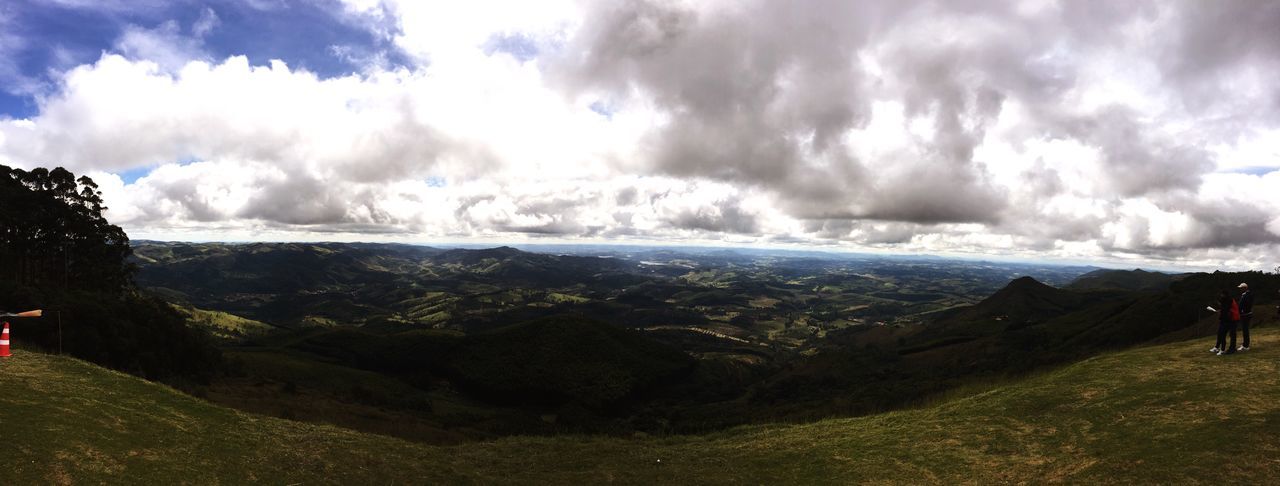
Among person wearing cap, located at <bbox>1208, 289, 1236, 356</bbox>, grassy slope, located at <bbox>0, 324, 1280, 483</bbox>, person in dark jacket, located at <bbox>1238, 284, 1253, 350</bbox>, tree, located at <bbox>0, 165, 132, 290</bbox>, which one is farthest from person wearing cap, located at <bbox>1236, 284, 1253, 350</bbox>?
tree, located at <bbox>0, 165, 132, 290</bbox>

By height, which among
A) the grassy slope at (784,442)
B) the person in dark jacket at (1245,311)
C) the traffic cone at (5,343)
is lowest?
the grassy slope at (784,442)

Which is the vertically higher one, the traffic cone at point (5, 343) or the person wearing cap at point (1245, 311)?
the person wearing cap at point (1245, 311)

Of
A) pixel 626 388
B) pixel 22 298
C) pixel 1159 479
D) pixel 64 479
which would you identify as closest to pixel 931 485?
pixel 1159 479

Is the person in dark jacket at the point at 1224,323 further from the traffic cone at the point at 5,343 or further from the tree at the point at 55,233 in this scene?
the tree at the point at 55,233

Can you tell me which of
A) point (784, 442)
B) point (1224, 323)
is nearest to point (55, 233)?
point (784, 442)

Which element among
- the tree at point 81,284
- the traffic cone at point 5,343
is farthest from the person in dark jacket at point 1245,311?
the tree at point 81,284

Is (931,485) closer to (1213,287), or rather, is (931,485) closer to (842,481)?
(842,481)

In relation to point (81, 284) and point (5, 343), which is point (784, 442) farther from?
point (81, 284)

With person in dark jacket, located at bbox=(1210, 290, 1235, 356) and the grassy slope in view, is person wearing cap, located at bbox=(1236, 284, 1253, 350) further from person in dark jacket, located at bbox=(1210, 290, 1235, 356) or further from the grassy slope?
the grassy slope
